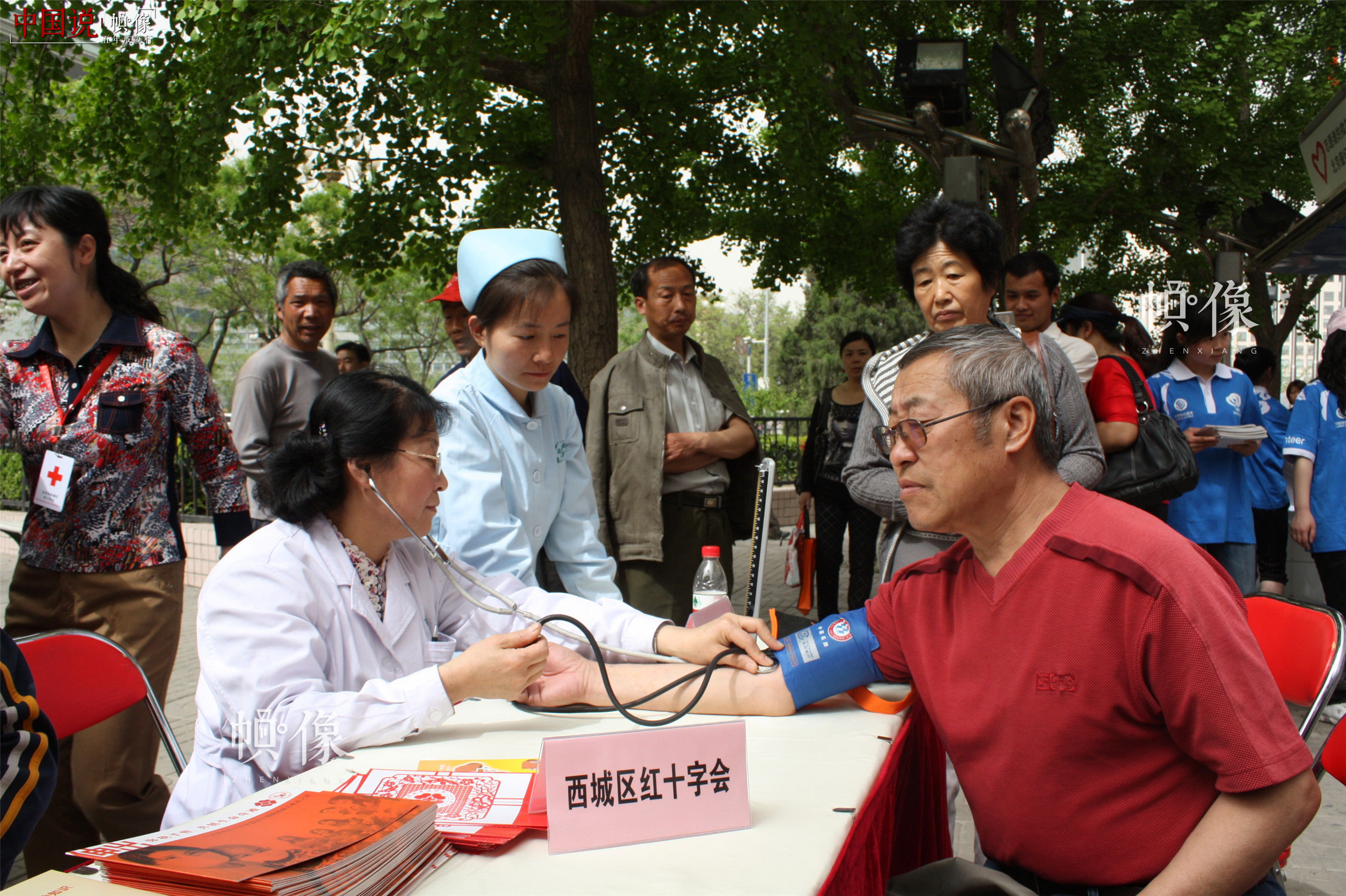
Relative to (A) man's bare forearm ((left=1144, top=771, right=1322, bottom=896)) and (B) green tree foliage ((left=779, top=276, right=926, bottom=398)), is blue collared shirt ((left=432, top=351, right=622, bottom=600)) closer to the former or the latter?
(A) man's bare forearm ((left=1144, top=771, right=1322, bottom=896))

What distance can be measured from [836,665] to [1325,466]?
3.74 m

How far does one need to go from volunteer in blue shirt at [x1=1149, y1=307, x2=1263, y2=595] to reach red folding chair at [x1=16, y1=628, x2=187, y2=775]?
4021 millimetres

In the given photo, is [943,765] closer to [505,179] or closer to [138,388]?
[138,388]

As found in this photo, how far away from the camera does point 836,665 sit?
1.85 metres

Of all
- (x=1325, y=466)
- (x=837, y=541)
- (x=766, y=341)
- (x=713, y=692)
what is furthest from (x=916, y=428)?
(x=766, y=341)

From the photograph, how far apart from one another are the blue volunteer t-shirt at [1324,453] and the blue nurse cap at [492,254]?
150 inches

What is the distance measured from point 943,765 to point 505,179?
6.87 metres

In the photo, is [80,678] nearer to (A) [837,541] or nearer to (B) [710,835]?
(B) [710,835]

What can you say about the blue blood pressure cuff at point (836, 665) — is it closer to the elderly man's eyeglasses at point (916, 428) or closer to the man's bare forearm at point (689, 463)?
the elderly man's eyeglasses at point (916, 428)

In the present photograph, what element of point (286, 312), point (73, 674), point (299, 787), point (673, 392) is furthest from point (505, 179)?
point (299, 787)

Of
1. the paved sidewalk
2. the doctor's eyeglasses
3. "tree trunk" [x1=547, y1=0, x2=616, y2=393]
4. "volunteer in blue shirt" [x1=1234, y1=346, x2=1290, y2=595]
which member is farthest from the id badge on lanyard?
"volunteer in blue shirt" [x1=1234, y1=346, x2=1290, y2=595]

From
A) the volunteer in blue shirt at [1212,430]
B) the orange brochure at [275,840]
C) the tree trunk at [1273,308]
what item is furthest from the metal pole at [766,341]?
the orange brochure at [275,840]

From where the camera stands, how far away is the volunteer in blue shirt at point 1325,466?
4.38m

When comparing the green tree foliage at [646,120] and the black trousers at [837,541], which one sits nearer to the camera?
the black trousers at [837,541]
